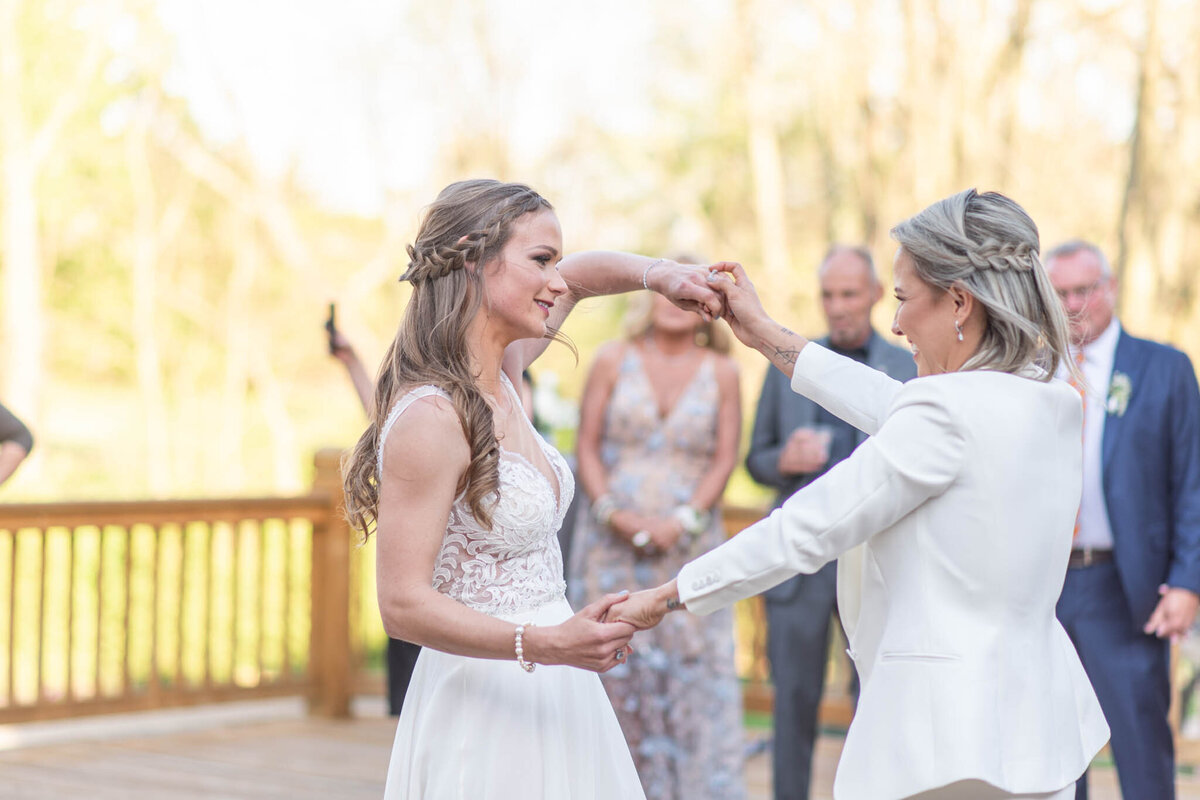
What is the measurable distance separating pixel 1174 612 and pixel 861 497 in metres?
1.88

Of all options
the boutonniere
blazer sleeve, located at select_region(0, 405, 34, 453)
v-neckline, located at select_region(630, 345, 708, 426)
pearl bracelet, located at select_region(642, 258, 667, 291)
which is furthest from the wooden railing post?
the boutonniere

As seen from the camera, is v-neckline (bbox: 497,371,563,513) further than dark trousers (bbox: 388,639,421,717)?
No

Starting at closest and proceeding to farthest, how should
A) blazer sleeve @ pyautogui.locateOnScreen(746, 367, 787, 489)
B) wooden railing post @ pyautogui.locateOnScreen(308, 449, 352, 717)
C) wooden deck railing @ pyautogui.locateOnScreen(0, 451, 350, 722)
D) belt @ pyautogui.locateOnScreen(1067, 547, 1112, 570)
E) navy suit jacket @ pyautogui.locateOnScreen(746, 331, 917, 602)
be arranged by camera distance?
belt @ pyautogui.locateOnScreen(1067, 547, 1112, 570), navy suit jacket @ pyautogui.locateOnScreen(746, 331, 917, 602), blazer sleeve @ pyautogui.locateOnScreen(746, 367, 787, 489), wooden deck railing @ pyautogui.locateOnScreen(0, 451, 350, 722), wooden railing post @ pyautogui.locateOnScreen(308, 449, 352, 717)

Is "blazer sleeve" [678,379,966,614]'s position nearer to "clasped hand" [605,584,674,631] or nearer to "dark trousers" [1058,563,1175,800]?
"clasped hand" [605,584,674,631]

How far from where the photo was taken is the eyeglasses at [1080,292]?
11.3ft

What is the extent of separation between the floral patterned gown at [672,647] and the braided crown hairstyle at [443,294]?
7.34 ft

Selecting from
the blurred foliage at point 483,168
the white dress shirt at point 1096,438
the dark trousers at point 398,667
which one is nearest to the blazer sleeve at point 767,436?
the white dress shirt at point 1096,438

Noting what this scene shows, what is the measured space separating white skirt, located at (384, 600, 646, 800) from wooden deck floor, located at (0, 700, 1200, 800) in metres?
3.11

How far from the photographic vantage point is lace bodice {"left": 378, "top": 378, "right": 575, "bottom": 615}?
2049 millimetres

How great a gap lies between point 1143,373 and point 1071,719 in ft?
5.83

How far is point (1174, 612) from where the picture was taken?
3211 mm

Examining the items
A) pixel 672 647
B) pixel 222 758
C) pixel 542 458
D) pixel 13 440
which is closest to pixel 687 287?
pixel 542 458

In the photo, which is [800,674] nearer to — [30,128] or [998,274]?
[998,274]

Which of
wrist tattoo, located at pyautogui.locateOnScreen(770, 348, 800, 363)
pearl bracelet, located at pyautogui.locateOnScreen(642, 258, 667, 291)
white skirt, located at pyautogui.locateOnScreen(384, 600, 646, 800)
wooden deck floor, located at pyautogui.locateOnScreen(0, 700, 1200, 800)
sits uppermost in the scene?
pearl bracelet, located at pyautogui.locateOnScreen(642, 258, 667, 291)
